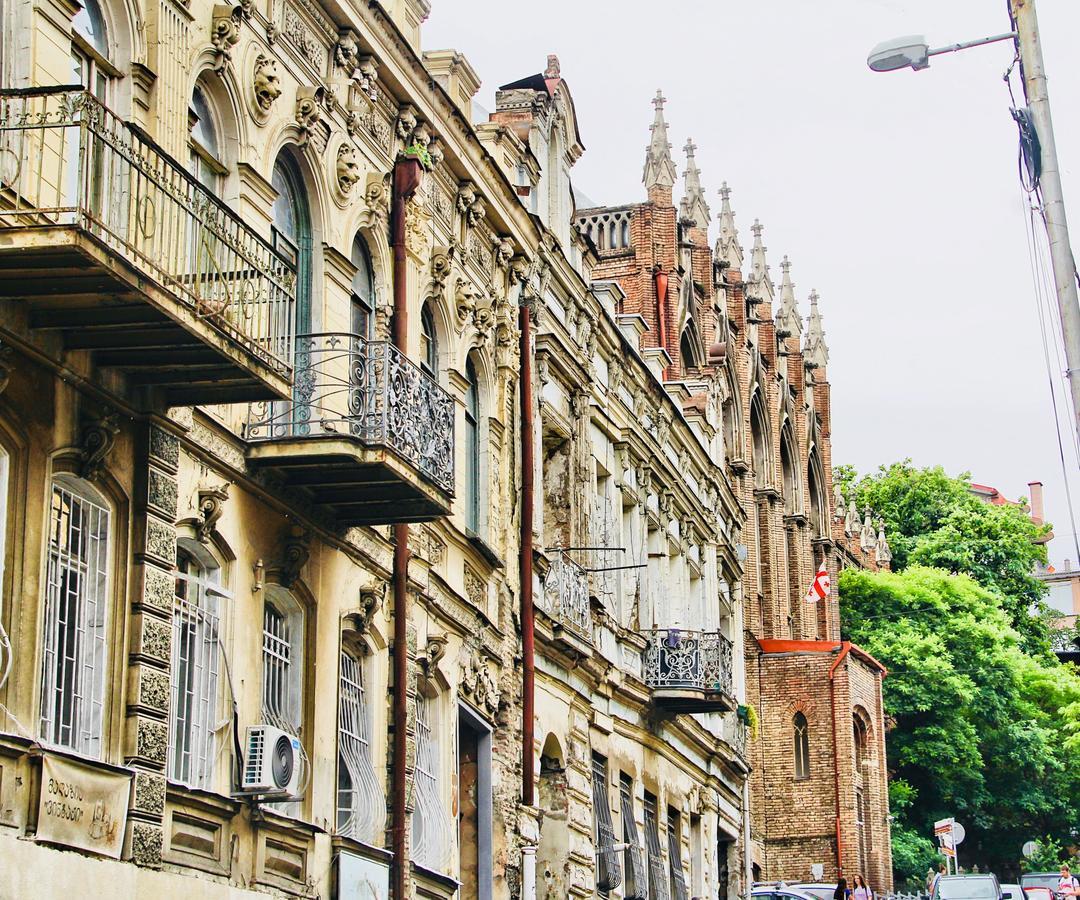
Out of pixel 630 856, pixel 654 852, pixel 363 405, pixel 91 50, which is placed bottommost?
pixel 630 856

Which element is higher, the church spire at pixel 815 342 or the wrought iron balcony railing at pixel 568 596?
the church spire at pixel 815 342

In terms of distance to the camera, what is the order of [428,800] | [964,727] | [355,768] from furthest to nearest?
[964,727] → [428,800] → [355,768]

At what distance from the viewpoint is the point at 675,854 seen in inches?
1265

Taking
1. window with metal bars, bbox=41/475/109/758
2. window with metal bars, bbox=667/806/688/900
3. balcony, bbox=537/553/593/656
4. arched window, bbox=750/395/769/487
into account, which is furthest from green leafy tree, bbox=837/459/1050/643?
window with metal bars, bbox=41/475/109/758

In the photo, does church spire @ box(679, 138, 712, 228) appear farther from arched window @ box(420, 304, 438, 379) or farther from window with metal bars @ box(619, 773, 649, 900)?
arched window @ box(420, 304, 438, 379)

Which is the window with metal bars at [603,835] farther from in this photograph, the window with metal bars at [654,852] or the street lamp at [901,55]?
the street lamp at [901,55]

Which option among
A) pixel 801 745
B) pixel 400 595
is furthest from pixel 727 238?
pixel 400 595

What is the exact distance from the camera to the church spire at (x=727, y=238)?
57469mm

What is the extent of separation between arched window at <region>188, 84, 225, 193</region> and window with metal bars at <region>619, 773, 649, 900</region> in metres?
14.3

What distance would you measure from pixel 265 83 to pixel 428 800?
7686mm

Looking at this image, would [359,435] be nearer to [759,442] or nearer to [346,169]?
[346,169]

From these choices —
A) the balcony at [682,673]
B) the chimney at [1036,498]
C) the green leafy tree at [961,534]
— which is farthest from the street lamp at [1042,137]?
the chimney at [1036,498]

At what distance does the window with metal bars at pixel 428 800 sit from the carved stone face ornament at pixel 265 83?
6.59 m

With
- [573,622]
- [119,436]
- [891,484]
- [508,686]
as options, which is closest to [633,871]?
[573,622]
